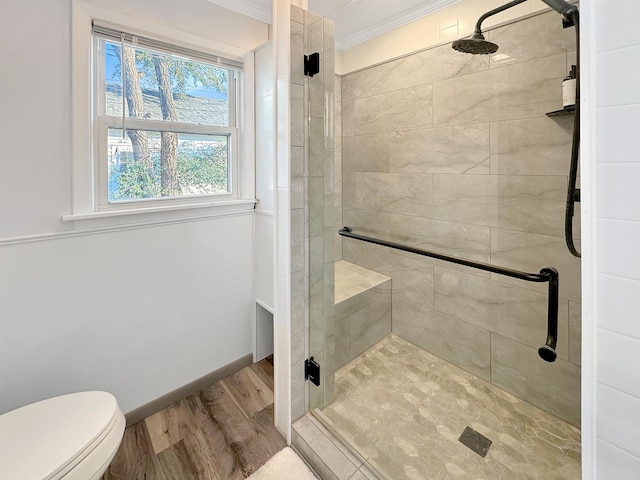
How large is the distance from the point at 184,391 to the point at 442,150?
79.3 inches

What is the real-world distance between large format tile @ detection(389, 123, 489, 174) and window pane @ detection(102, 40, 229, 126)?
1.09 m

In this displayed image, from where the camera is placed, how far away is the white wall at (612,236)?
1.90 ft

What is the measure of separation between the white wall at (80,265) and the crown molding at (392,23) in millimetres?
539

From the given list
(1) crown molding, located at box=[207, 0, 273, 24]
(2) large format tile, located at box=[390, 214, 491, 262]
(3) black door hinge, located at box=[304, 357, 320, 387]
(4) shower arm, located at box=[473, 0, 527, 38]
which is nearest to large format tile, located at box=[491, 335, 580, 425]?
(2) large format tile, located at box=[390, 214, 491, 262]

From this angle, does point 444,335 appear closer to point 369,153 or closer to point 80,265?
point 369,153

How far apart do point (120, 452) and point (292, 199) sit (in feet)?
4.55

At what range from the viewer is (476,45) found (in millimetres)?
1587

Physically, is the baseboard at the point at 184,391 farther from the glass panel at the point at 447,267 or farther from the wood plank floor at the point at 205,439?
the glass panel at the point at 447,267

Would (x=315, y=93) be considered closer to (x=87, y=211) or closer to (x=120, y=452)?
(x=87, y=211)

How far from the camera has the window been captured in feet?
4.78

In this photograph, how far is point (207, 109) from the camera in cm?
182

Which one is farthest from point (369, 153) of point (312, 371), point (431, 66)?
point (312, 371)

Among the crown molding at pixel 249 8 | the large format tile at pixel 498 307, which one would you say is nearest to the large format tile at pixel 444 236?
the large format tile at pixel 498 307

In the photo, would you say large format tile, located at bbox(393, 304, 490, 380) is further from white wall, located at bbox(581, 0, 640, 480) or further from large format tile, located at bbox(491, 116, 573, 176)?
white wall, located at bbox(581, 0, 640, 480)
